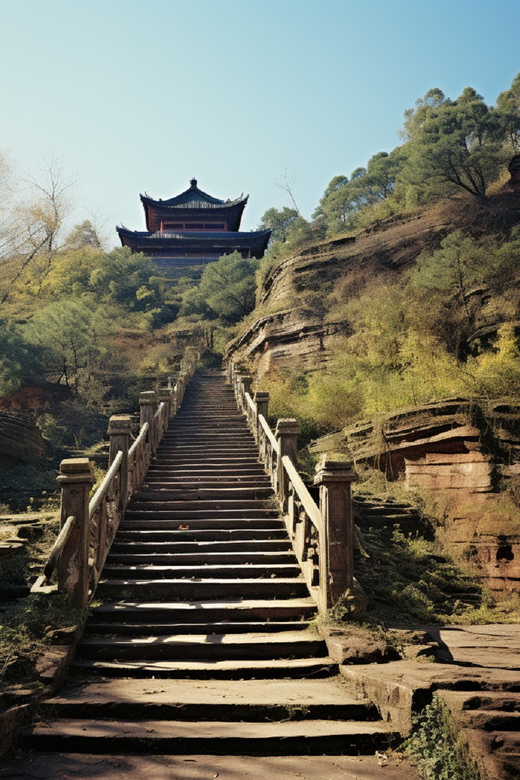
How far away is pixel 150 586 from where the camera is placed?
8086mm

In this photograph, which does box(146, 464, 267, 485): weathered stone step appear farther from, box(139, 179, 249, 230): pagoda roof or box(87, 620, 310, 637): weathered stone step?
box(139, 179, 249, 230): pagoda roof

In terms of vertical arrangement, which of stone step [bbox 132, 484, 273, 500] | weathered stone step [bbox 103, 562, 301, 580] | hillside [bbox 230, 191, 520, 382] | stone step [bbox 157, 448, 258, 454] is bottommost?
weathered stone step [bbox 103, 562, 301, 580]

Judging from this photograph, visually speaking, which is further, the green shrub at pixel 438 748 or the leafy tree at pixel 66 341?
the leafy tree at pixel 66 341

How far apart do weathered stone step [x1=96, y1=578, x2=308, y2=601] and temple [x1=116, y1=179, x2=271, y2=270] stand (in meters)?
51.1

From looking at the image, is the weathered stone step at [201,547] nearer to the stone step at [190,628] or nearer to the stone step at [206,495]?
the stone step at [206,495]

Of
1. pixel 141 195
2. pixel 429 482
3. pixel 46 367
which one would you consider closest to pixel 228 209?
pixel 141 195

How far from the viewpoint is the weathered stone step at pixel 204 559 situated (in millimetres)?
8891

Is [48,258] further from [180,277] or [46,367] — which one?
[46,367]

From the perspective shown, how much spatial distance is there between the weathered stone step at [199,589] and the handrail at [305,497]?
3.02 ft

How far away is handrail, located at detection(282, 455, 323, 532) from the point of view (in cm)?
774

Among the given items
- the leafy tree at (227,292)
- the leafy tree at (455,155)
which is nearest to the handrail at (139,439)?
the leafy tree at (455,155)

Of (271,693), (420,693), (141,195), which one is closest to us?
(420,693)

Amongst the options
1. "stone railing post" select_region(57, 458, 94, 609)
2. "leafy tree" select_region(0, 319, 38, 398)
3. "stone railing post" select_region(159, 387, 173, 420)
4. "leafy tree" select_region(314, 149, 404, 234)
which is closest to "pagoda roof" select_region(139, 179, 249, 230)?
"leafy tree" select_region(314, 149, 404, 234)

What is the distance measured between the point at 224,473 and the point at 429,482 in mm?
4428
